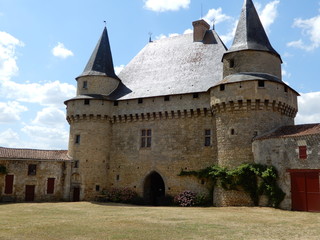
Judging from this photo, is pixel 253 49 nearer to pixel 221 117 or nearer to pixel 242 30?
pixel 242 30

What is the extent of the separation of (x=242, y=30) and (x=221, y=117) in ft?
21.4

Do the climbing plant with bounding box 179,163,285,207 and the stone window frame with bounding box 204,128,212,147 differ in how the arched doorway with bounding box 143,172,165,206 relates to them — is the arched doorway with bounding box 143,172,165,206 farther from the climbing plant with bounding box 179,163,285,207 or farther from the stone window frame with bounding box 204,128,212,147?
the climbing plant with bounding box 179,163,285,207

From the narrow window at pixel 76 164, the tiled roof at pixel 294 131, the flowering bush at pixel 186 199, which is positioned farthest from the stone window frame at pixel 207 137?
the narrow window at pixel 76 164

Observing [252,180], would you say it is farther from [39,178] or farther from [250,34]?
[39,178]

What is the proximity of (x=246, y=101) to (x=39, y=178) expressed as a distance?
1608 centimetres

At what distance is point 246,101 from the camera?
2081 cm

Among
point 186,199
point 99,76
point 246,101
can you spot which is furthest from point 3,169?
point 246,101

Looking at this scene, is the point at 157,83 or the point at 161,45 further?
the point at 161,45

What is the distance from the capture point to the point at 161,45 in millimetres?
30188

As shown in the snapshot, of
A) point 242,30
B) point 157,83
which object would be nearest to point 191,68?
point 157,83

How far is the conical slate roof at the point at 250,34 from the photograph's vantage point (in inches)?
883

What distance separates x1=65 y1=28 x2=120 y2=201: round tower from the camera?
25391 millimetres

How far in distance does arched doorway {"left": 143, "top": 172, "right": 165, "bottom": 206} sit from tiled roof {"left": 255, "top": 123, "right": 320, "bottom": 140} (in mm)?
9153

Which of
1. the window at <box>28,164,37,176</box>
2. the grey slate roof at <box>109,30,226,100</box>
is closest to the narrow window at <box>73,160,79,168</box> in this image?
the window at <box>28,164,37,176</box>
